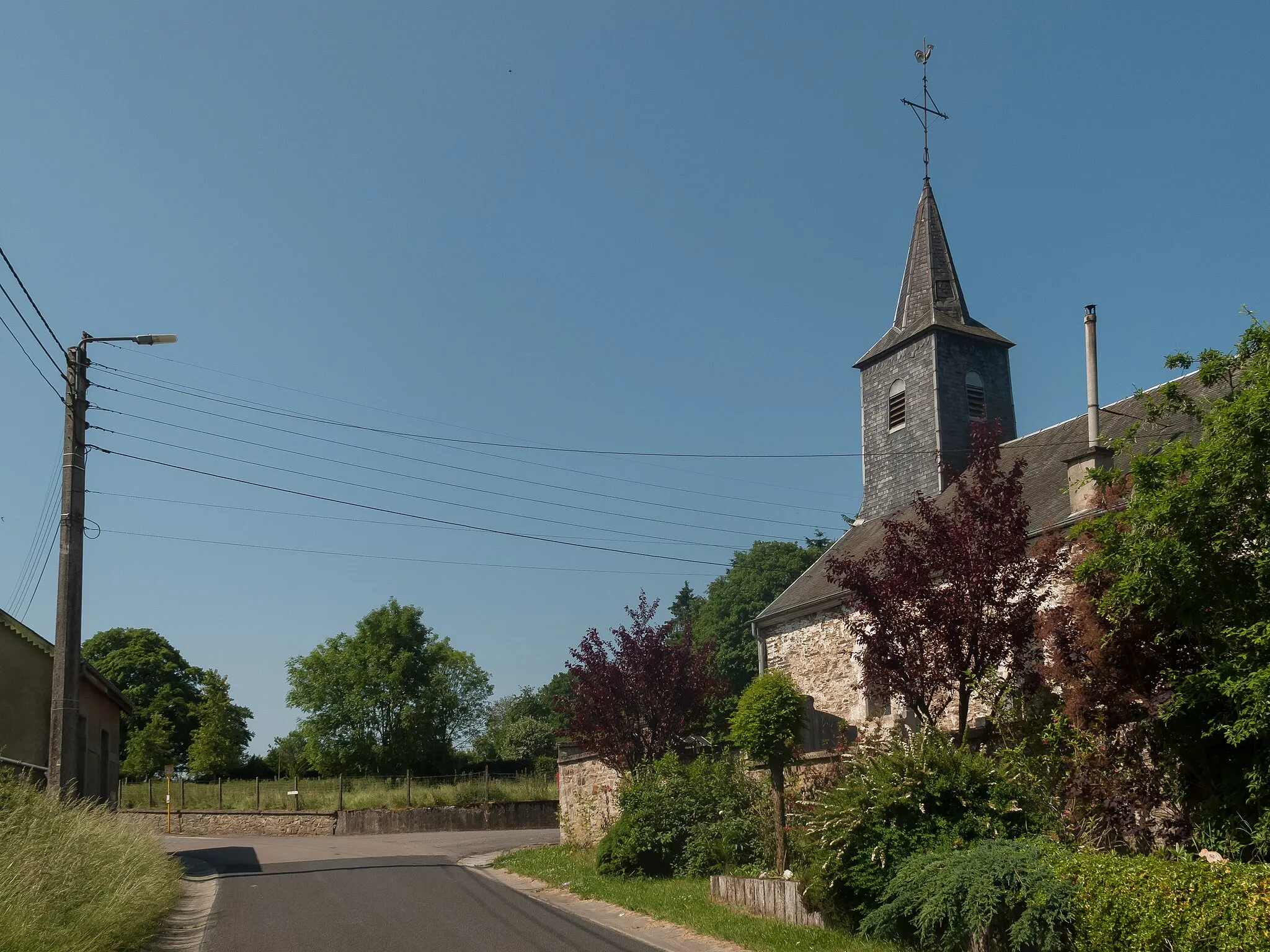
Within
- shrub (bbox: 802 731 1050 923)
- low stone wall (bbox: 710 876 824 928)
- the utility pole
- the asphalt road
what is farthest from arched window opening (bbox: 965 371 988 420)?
the utility pole

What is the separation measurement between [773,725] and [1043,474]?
9970 mm

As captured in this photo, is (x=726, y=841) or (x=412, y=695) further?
(x=412, y=695)

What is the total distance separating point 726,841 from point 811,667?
7.65m

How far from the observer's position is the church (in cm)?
1995

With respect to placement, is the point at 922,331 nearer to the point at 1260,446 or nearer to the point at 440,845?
the point at 440,845

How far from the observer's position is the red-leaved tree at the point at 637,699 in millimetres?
18734

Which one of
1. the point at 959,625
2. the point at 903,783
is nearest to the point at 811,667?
the point at 959,625

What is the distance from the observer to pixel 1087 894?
287 inches

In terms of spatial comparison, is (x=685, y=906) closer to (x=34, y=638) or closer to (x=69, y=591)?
(x=69, y=591)

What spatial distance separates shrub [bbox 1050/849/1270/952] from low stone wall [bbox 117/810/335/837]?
2679cm

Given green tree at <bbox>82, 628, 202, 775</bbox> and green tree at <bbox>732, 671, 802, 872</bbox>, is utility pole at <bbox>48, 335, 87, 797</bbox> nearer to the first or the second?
green tree at <bbox>732, 671, 802, 872</bbox>

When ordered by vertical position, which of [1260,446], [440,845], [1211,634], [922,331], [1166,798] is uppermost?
[922,331]

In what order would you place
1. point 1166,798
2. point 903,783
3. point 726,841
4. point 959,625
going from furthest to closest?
point 726,841
point 959,625
point 903,783
point 1166,798

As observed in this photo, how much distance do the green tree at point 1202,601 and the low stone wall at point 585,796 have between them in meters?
11.3
